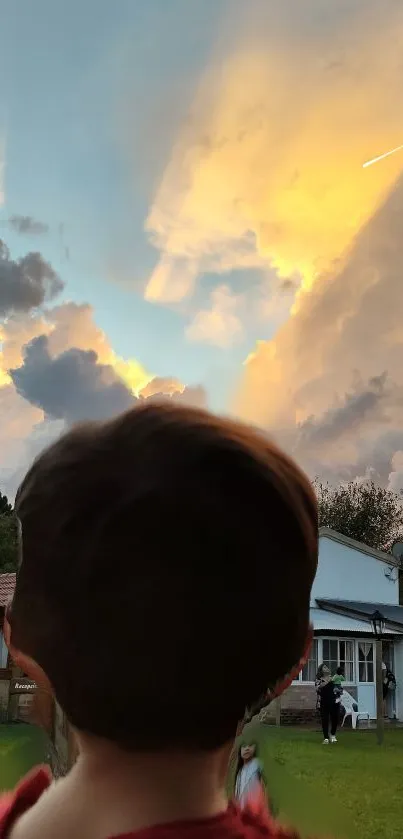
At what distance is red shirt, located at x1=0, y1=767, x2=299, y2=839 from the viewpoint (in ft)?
3.10

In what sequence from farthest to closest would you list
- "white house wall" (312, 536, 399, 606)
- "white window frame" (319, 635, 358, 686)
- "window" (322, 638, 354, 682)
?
"white house wall" (312, 536, 399, 606) < "window" (322, 638, 354, 682) < "white window frame" (319, 635, 358, 686)

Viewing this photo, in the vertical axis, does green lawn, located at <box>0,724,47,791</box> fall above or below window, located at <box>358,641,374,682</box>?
below

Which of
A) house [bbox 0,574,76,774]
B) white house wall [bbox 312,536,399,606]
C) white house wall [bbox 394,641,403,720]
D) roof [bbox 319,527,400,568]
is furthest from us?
roof [bbox 319,527,400,568]

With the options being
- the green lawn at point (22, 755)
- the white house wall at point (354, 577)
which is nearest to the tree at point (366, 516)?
the white house wall at point (354, 577)

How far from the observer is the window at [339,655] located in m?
25.0

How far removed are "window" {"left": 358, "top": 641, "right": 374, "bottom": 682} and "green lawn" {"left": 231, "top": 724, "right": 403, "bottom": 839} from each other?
134 inches

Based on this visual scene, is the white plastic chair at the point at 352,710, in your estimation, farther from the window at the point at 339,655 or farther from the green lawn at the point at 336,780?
the green lawn at the point at 336,780

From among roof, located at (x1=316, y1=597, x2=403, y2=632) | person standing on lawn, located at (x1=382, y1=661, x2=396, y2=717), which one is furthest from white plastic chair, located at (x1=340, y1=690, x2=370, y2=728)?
roof, located at (x1=316, y1=597, x2=403, y2=632)

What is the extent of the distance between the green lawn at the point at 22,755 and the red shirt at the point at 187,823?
28 millimetres

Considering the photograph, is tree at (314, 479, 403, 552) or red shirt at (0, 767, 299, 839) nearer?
red shirt at (0, 767, 299, 839)

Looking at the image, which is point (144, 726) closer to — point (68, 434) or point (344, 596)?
point (68, 434)

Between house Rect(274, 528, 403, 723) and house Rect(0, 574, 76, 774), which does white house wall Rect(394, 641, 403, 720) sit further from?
house Rect(0, 574, 76, 774)

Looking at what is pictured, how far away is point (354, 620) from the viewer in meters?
25.7

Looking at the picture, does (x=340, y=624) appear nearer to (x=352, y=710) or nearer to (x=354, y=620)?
(x=354, y=620)
